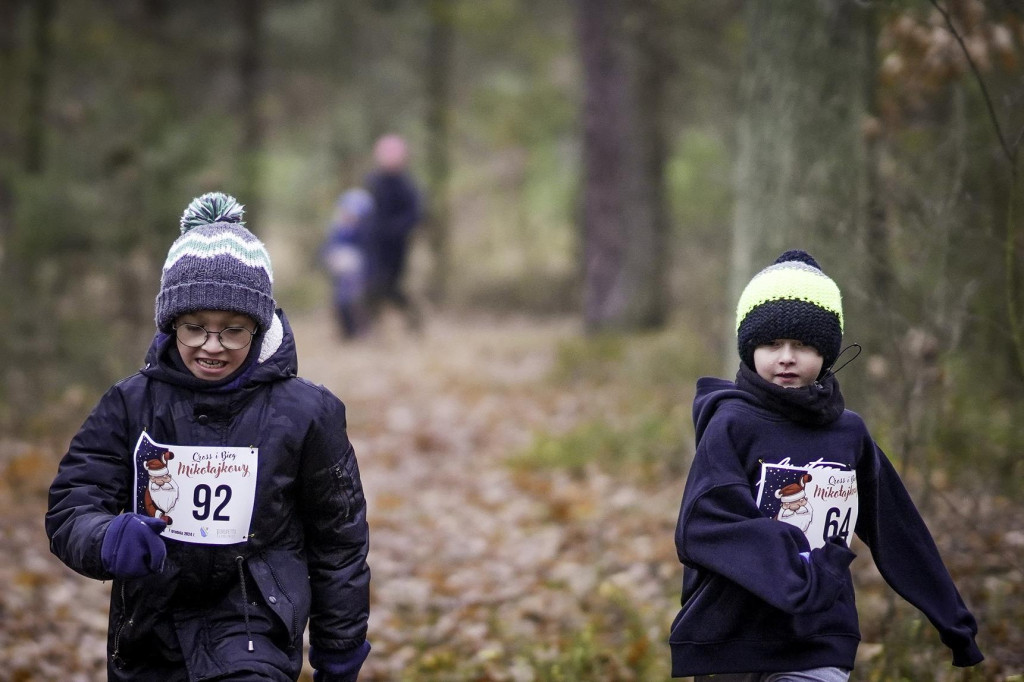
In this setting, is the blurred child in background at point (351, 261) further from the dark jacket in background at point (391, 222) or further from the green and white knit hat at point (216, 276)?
the green and white knit hat at point (216, 276)

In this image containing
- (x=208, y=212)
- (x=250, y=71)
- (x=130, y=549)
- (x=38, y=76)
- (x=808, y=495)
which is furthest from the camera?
(x=250, y=71)

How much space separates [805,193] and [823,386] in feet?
11.1

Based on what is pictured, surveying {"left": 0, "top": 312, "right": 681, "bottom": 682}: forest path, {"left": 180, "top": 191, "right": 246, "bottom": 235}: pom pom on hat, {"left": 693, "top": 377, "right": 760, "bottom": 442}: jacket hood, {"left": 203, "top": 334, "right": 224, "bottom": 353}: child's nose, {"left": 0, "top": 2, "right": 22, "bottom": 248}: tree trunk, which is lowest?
{"left": 0, "top": 312, "right": 681, "bottom": 682}: forest path

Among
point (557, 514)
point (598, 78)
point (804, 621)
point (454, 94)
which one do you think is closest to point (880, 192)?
point (557, 514)

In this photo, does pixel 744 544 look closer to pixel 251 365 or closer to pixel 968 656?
pixel 968 656

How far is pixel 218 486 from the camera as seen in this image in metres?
3.16

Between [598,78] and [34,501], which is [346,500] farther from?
[598,78]

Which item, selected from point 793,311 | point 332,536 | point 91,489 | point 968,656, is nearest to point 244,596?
point 332,536

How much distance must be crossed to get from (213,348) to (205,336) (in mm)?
59

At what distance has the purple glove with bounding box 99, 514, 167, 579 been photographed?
112 inches

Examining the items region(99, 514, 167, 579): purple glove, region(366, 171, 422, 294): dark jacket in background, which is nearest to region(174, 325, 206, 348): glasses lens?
region(99, 514, 167, 579): purple glove

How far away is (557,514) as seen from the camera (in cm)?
759

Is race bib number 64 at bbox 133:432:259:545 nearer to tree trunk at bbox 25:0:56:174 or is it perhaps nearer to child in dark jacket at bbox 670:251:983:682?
child in dark jacket at bbox 670:251:983:682

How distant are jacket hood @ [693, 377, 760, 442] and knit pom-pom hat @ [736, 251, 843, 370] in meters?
0.12
